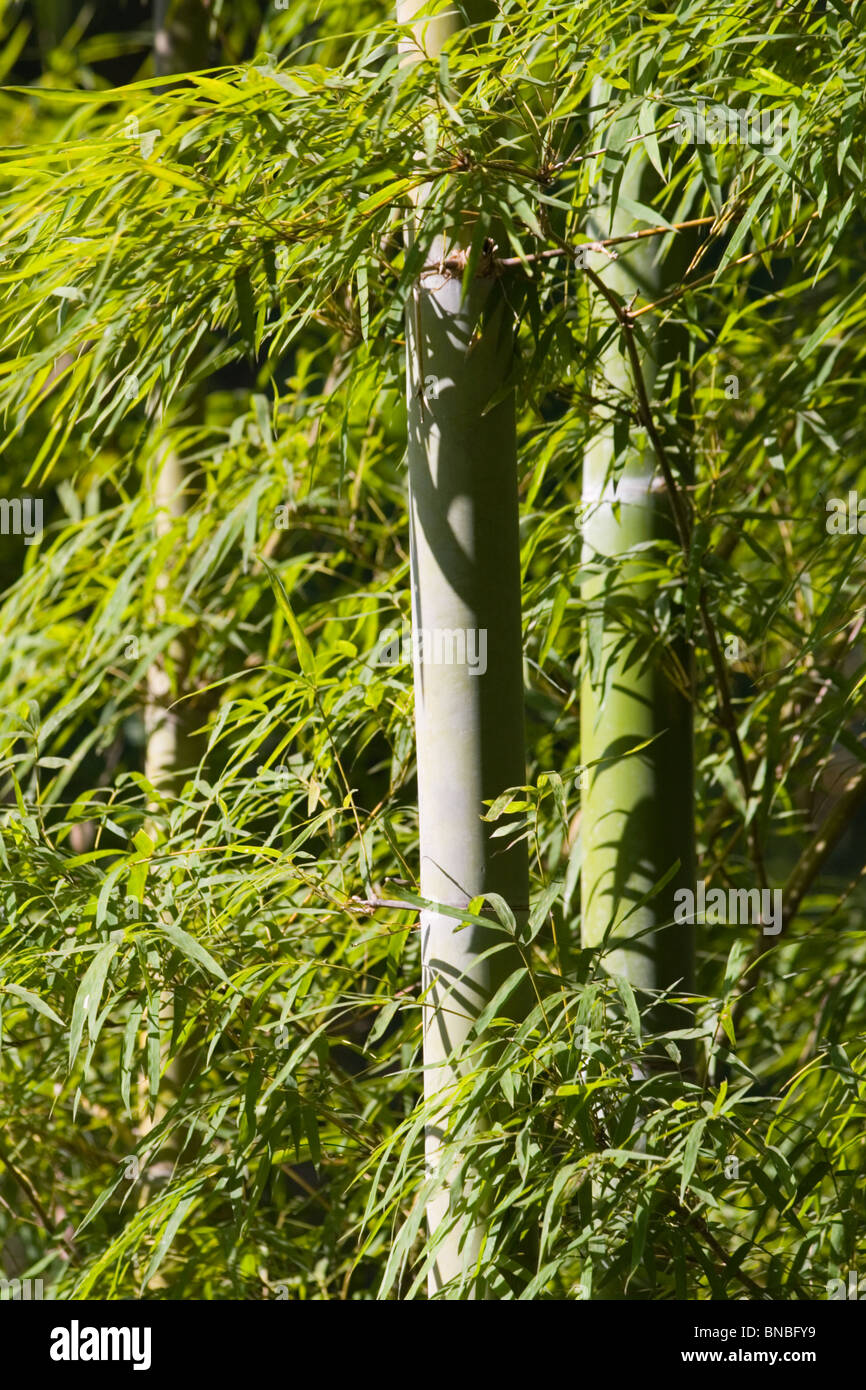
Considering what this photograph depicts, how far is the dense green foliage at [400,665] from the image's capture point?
68 cm

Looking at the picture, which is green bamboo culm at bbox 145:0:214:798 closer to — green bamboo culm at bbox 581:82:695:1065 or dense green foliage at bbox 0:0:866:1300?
dense green foliage at bbox 0:0:866:1300

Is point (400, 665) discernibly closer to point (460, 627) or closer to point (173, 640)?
point (460, 627)

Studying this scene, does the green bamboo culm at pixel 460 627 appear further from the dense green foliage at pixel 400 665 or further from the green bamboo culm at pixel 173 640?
the green bamboo culm at pixel 173 640

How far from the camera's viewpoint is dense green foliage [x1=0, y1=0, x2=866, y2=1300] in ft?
2.24

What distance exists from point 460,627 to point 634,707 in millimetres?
227

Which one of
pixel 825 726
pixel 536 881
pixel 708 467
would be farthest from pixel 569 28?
pixel 536 881

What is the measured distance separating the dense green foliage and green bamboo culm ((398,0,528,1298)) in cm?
2

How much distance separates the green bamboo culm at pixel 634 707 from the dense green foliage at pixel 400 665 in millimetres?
18

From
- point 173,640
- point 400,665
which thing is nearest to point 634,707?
point 400,665

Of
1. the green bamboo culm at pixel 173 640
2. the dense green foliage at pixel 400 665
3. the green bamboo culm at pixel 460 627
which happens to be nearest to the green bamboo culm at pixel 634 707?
the dense green foliage at pixel 400 665

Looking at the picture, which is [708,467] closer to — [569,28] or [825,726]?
[825,726]

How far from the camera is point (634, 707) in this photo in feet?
3.10

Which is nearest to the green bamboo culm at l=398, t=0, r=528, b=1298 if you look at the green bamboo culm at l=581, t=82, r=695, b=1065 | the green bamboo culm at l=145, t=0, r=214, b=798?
the green bamboo culm at l=581, t=82, r=695, b=1065
